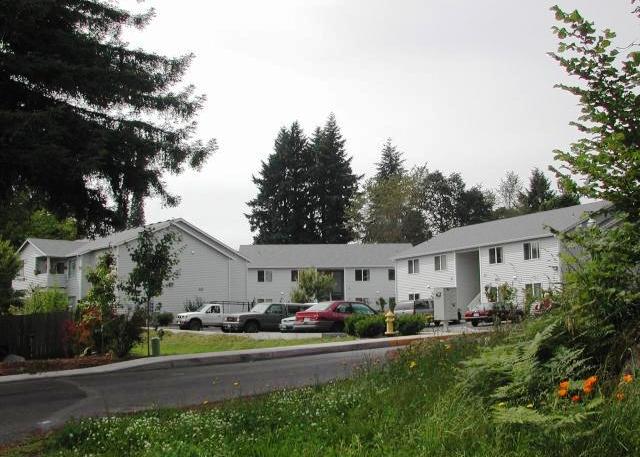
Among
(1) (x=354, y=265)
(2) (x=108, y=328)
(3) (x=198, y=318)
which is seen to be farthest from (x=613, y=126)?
(1) (x=354, y=265)

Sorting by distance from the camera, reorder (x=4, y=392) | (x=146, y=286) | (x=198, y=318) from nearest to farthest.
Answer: (x=4, y=392), (x=146, y=286), (x=198, y=318)

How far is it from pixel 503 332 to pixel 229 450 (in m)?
4.19

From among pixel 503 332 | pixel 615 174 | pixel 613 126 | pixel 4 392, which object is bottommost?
pixel 4 392

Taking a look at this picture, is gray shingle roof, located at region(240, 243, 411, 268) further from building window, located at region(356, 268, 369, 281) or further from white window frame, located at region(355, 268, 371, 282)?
building window, located at region(356, 268, 369, 281)

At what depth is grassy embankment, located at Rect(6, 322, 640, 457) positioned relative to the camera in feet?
14.4

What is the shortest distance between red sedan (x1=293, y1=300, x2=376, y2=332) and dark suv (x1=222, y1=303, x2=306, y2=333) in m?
5.70

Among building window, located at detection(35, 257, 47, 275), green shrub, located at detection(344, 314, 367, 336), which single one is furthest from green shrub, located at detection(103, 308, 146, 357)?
building window, located at detection(35, 257, 47, 275)

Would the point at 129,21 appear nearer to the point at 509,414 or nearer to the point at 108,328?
the point at 108,328

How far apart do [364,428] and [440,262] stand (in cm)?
4503

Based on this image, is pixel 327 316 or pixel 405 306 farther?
pixel 405 306

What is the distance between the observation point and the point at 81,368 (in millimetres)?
16484

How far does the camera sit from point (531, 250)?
41938 mm

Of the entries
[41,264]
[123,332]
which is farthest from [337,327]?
[41,264]

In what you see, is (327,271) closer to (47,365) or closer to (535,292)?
(47,365)
